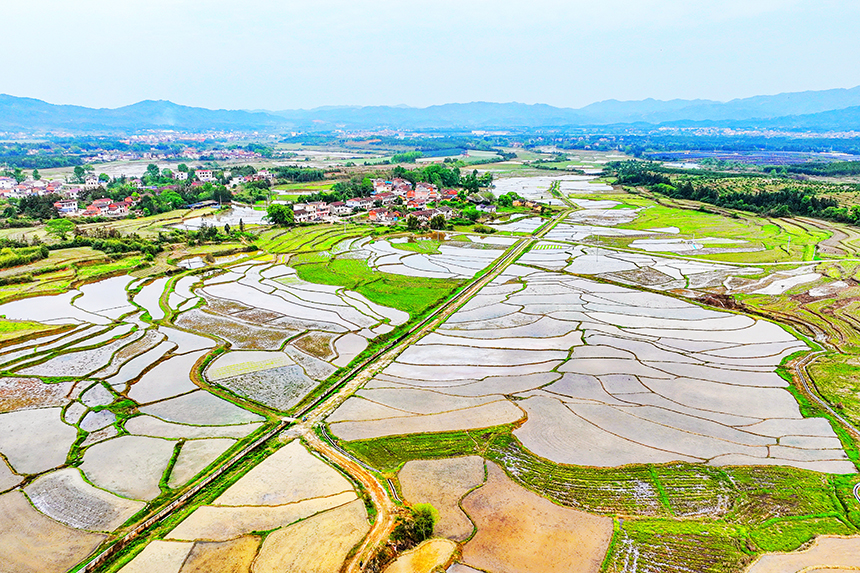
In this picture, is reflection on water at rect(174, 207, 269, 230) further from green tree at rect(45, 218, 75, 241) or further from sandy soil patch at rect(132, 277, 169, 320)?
sandy soil patch at rect(132, 277, 169, 320)

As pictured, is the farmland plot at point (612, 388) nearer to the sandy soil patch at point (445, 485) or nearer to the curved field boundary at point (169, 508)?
the sandy soil patch at point (445, 485)

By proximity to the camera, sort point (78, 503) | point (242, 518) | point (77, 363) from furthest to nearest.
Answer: point (77, 363)
point (78, 503)
point (242, 518)

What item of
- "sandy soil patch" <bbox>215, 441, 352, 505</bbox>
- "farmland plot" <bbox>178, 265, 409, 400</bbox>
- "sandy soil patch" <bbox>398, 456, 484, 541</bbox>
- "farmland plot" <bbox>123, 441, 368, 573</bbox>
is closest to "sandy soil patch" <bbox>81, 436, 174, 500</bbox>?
"farmland plot" <bbox>123, 441, 368, 573</bbox>

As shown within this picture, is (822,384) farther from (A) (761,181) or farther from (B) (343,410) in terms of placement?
(A) (761,181)

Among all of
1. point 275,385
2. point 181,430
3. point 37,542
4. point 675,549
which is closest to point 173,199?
point 275,385

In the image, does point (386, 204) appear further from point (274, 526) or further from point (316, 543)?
point (316, 543)

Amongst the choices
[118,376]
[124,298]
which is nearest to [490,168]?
[124,298]
